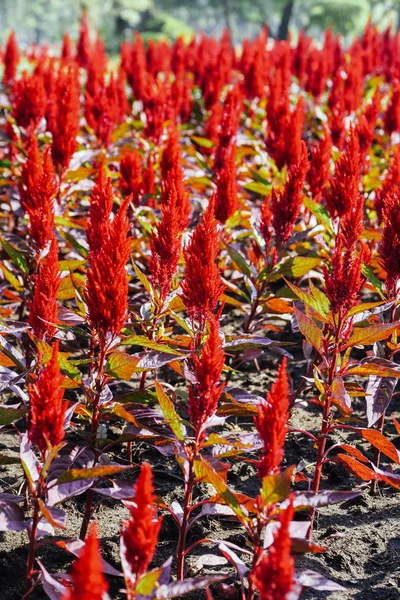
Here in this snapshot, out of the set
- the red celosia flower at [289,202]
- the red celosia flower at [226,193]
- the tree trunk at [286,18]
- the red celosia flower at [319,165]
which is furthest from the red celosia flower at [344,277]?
the tree trunk at [286,18]

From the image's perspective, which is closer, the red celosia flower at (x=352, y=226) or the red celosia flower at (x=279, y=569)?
the red celosia flower at (x=279, y=569)

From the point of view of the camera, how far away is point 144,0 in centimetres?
2772

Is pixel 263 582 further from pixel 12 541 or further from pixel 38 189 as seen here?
pixel 38 189

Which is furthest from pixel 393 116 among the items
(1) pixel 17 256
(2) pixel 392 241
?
(1) pixel 17 256

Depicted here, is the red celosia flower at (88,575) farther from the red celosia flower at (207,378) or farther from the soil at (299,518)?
the soil at (299,518)

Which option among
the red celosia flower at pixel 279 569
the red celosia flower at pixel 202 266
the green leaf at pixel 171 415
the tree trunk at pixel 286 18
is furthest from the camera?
the tree trunk at pixel 286 18

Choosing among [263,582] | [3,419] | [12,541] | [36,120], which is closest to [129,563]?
[263,582]

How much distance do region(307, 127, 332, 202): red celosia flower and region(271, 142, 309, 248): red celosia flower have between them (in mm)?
379

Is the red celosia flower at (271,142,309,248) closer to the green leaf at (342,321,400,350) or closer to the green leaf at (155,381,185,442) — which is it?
the green leaf at (342,321,400,350)

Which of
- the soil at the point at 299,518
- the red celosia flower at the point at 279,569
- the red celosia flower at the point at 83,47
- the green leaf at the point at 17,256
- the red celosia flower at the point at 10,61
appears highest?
the red celosia flower at the point at 83,47

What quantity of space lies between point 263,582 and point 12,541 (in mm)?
1389

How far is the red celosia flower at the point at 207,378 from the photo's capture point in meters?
2.00

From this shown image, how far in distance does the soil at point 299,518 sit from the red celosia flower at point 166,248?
29.4 inches

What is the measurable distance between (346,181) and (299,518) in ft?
4.55
